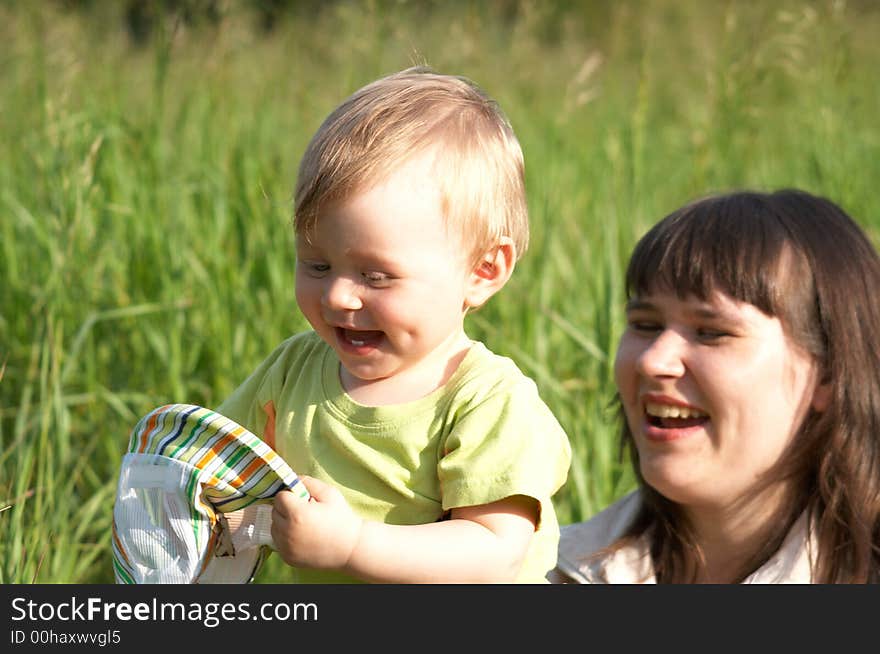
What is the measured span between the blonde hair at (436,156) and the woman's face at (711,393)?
1.83 ft

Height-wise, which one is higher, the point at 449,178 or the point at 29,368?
the point at 29,368

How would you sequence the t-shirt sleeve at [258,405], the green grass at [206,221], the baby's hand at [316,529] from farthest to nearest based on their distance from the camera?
the green grass at [206,221] → the t-shirt sleeve at [258,405] → the baby's hand at [316,529]

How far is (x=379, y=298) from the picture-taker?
5.26 feet

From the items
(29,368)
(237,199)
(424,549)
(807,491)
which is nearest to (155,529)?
(424,549)

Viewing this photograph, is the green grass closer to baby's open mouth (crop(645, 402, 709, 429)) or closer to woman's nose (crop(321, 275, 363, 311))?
baby's open mouth (crop(645, 402, 709, 429))

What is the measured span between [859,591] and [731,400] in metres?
0.40

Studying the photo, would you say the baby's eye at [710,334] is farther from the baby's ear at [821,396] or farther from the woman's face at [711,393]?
the baby's ear at [821,396]

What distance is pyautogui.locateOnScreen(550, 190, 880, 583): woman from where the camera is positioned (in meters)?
2.14

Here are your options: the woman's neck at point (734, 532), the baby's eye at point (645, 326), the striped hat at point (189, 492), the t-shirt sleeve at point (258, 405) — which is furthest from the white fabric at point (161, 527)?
the woman's neck at point (734, 532)

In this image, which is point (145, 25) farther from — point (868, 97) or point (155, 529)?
point (155, 529)

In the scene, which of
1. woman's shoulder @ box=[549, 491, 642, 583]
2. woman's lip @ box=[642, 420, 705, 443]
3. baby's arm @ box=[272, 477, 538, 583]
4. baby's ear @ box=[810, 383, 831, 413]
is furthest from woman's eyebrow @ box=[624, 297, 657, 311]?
baby's arm @ box=[272, 477, 538, 583]

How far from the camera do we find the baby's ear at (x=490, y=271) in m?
1.71

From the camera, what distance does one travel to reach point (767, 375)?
213cm

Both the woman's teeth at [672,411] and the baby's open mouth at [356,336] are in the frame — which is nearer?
the baby's open mouth at [356,336]
